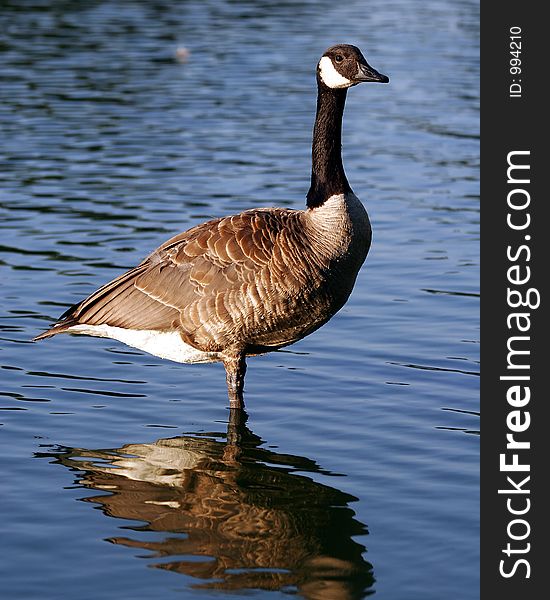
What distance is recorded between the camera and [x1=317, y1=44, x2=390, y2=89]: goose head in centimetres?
1073

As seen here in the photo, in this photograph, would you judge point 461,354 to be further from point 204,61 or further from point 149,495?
point 204,61

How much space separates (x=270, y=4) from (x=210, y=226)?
32.4 meters

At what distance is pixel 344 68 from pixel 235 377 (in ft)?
9.51

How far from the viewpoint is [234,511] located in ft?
28.9

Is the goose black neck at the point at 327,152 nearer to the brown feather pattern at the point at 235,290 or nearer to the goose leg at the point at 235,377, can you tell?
the brown feather pattern at the point at 235,290

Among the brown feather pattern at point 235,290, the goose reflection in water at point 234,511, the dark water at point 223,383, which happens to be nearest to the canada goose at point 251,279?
the brown feather pattern at point 235,290

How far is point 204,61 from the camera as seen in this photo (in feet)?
100

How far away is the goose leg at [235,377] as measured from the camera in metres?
10.6

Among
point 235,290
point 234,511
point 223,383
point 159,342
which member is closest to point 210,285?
point 235,290

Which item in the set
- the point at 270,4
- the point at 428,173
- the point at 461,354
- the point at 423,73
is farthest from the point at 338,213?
the point at 270,4

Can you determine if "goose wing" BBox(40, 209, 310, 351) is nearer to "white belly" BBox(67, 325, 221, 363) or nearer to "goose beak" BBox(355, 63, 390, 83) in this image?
"white belly" BBox(67, 325, 221, 363)

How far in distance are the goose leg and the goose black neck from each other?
149 cm

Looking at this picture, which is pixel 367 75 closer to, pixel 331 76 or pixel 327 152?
pixel 331 76

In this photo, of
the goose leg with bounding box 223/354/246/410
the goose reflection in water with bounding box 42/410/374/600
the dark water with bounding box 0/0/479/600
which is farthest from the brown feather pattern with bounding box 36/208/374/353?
the goose reflection in water with bounding box 42/410/374/600
